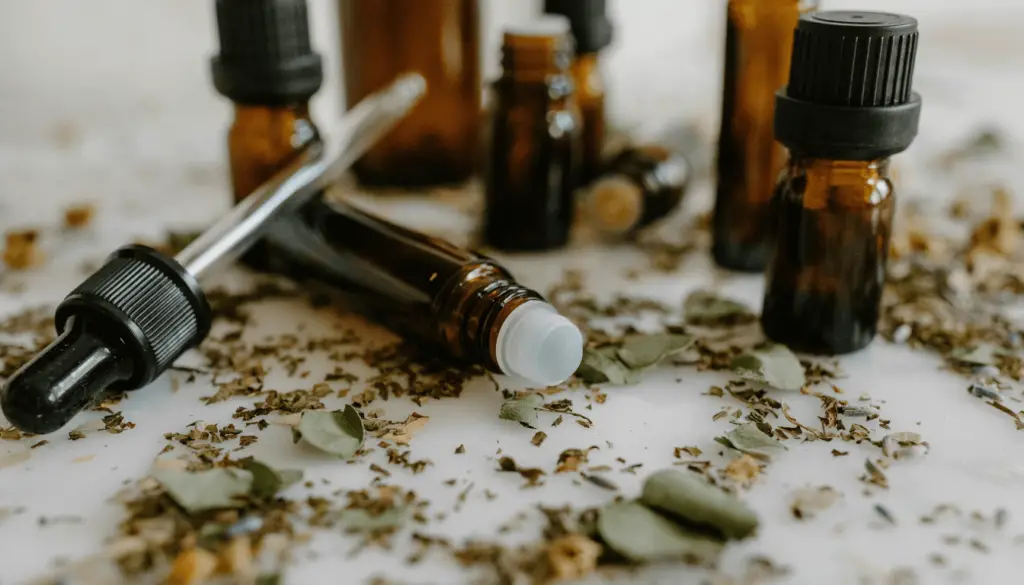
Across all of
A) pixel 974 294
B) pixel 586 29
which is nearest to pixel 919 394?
pixel 974 294

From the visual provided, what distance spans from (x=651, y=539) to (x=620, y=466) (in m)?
0.07

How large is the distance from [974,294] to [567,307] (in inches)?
11.2

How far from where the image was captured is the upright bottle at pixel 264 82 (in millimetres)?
663

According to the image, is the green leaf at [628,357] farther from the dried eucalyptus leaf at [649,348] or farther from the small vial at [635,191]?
the small vial at [635,191]

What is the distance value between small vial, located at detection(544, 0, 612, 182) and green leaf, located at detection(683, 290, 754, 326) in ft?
0.72

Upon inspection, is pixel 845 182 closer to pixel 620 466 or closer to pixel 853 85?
pixel 853 85

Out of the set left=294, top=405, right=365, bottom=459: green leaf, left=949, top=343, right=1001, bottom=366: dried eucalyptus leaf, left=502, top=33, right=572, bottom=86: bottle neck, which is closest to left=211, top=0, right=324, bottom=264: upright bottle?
left=502, top=33, right=572, bottom=86: bottle neck

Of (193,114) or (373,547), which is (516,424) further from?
(193,114)

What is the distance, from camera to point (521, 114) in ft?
2.42

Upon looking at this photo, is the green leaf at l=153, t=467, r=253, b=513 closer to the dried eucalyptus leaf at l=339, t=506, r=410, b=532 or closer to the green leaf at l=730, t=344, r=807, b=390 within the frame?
the dried eucalyptus leaf at l=339, t=506, r=410, b=532

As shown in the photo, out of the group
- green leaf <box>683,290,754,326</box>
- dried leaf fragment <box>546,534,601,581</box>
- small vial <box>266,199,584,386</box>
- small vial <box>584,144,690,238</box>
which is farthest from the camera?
small vial <box>584,144,690,238</box>

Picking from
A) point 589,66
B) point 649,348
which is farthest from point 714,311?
point 589,66

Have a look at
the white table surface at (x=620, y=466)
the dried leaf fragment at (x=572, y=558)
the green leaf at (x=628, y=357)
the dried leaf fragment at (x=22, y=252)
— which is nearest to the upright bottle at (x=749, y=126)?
the white table surface at (x=620, y=466)

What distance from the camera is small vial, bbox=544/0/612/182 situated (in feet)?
2.68
